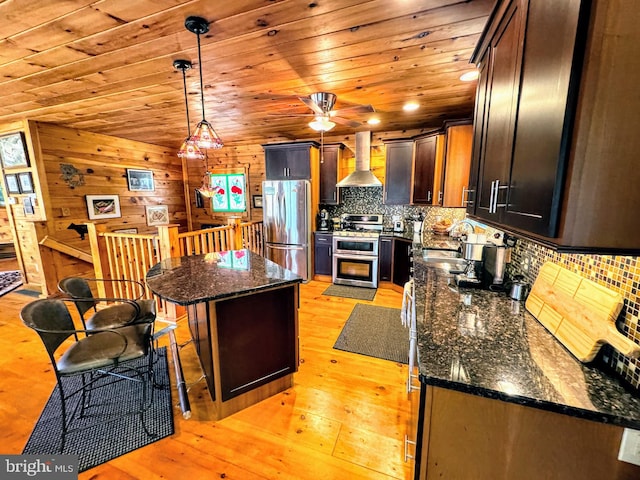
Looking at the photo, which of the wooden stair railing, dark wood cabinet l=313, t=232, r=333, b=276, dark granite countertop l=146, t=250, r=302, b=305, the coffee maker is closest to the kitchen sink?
dark granite countertop l=146, t=250, r=302, b=305

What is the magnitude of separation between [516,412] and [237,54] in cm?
249

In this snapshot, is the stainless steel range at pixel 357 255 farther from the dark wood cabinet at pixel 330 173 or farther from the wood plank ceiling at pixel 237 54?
the wood plank ceiling at pixel 237 54

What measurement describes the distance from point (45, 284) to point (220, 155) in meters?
3.53

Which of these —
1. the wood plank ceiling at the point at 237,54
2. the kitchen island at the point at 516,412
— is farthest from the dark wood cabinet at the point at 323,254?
the kitchen island at the point at 516,412

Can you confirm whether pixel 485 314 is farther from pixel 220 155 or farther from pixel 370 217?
pixel 220 155

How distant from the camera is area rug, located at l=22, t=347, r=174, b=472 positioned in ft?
5.26

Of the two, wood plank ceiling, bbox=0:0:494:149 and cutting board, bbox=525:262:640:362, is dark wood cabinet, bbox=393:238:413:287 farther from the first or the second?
cutting board, bbox=525:262:640:362

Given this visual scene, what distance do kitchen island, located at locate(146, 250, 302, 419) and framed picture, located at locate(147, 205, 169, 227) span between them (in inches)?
141

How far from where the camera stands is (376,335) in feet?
9.41

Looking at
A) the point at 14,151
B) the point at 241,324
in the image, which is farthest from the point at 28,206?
the point at 241,324

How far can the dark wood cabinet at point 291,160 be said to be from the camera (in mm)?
4262

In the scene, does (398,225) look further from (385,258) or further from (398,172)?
(398,172)

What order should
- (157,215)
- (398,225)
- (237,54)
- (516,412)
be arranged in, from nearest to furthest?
1. (516,412)
2. (237,54)
3. (398,225)
4. (157,215)

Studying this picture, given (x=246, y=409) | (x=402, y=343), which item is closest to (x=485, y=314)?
(x=402, y=343)
